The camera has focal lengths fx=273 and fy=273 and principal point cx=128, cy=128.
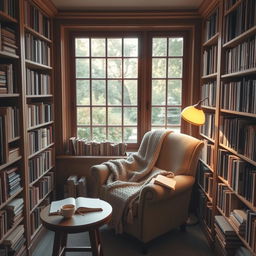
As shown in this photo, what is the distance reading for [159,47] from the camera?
345 centimetres

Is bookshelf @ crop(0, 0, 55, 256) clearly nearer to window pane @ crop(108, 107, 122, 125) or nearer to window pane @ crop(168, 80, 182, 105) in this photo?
window pane @ crop(108, 107, 122, 125)

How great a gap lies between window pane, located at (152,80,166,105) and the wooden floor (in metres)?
1.57

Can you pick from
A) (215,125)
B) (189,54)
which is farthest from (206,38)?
(215,125)

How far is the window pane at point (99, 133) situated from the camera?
3.56 meters

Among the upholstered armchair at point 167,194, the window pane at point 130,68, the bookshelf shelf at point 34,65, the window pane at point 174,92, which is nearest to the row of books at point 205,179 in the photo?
the upholstered armchair at point 167,194

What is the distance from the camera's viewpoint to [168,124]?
11.7 ft

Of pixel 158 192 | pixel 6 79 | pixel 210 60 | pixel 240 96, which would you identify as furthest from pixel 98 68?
pixel 240 96

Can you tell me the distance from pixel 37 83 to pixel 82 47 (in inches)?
39.2

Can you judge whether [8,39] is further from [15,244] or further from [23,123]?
[15,244]

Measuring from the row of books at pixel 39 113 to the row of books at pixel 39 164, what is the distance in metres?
0.34

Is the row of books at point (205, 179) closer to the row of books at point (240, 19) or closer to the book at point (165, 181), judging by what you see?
the book at point (165, 181)

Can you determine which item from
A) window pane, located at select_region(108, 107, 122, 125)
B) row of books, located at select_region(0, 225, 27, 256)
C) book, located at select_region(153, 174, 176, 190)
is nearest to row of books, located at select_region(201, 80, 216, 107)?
book, located at select_region(153, 174, 176, 190)

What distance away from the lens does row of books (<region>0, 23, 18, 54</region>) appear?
1963 mm

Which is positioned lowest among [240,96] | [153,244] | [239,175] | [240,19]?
[153,244]
